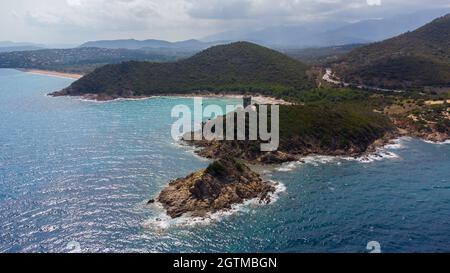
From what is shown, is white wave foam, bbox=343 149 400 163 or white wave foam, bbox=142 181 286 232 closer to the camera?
Result: white wave foam, bbox=142 181 286 232

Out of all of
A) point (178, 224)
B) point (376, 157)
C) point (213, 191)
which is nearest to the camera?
point (178, 224)

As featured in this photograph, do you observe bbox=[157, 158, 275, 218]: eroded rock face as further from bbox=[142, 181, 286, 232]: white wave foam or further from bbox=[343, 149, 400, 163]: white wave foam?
bbox=[343, 149, 400, 163]: white wave foam

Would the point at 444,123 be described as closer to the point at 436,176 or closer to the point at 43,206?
the point at 436,176

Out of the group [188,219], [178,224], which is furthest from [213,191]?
[178,224]

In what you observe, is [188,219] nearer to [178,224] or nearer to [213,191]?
[178,224]

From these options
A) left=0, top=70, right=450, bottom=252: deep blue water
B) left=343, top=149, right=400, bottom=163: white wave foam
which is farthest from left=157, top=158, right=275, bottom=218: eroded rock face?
left=343, top=149, right=400, bottom=163: white wave foam

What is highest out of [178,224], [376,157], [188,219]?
[376,157]

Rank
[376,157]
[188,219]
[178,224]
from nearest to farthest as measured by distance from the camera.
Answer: [178,224] → [188,219] → [376,157]
